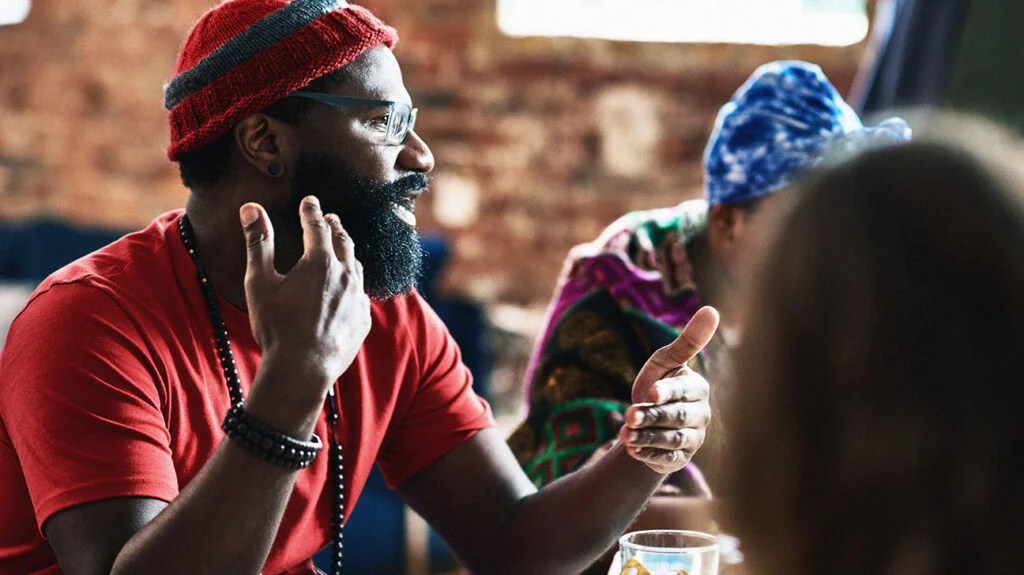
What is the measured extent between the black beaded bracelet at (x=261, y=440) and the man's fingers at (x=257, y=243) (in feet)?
0.50

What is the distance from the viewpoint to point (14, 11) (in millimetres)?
4328

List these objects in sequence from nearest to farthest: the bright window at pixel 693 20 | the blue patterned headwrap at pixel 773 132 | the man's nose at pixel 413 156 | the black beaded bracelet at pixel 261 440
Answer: the black beaded bracelet at pixel 261 440 < the man's nose at pixel 413 156 < the blue patterned headwrap at pixel 773 132 < the bright window at pixel 693 20

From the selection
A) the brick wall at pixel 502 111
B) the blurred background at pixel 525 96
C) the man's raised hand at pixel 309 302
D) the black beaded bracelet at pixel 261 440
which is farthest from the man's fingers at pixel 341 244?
the brick wall at pixel 502 111

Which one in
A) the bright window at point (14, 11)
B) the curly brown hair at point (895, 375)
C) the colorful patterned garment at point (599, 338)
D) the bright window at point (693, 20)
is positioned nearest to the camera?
the curly brown hair at point (895, 375)

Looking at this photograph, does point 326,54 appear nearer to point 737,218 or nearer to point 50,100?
point 737,218

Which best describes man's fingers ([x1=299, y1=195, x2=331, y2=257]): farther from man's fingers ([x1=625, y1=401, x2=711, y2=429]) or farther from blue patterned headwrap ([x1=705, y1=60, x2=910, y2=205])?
blue patterned headwrap ([x1=705, y1=60, x2=910, y2=205])

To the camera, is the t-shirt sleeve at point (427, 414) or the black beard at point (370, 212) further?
the t-shirt sleeve at point (427, 414)

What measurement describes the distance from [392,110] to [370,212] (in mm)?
138

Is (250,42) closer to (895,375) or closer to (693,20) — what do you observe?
(895,375)

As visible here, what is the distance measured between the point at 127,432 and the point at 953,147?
95cm

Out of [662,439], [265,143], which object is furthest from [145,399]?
[662,439]

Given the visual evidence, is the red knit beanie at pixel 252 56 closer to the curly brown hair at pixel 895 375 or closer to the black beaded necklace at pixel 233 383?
the black beaded necklace at pixel 233 383

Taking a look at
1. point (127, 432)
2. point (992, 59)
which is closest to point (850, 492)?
point (127, 432)

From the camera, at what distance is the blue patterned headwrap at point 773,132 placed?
2197 mm
